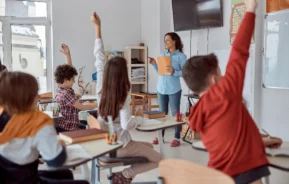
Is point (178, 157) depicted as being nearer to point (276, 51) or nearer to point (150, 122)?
point (150, 122)

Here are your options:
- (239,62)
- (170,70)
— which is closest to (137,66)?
(170,70)

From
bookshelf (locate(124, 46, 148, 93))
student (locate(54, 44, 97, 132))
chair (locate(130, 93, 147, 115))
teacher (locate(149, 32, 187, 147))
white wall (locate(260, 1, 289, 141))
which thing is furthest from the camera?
bookshelf (locate(124, 46, 148, 93))

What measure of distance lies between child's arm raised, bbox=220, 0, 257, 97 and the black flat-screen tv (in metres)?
3.45

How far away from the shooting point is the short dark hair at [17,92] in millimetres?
1635

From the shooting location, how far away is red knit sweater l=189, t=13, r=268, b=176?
59.5 inches

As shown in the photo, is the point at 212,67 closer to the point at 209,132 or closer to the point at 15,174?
the point at 209,132

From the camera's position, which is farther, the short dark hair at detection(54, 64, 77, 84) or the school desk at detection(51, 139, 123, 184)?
the short dark hair at detection(54, 64, 77, 84)

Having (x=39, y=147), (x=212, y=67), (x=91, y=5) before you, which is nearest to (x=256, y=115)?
(x=212, y=67)

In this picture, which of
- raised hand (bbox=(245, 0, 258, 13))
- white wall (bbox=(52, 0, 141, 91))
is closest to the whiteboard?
raised hand (bbox=(245, 0, 258, 13))

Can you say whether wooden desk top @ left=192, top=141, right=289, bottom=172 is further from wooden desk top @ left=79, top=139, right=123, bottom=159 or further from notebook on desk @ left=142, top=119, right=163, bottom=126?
notebook on desk @ left=142, top=119, right=163, bottom=126

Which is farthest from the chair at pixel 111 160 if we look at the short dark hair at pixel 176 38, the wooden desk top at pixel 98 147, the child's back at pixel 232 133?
the short dark hair at pixel 176 38

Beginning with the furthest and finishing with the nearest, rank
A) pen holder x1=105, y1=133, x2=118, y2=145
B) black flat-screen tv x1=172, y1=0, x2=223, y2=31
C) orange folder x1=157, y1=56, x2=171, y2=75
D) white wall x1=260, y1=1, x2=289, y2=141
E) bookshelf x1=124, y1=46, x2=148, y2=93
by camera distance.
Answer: bookshelf x1=124, y1=46, x2=148, y2=93
black flat-screen tv x1=172, y1=0, x2=223, y2=31
orange folder x1=157, y1=56, x2=171, y2=75
white wall x1=260, y1=1, x2=289, y2=141
pen holder x1=105, y1=133, x2=118, y2=145

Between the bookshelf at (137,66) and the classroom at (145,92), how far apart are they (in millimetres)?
23

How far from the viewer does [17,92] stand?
1.64 m
